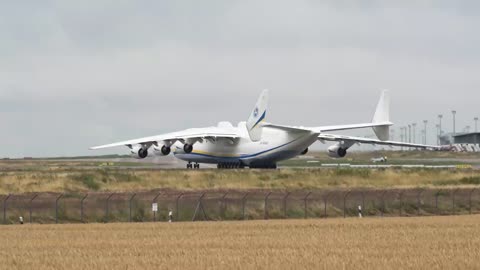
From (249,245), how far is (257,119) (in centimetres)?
5128

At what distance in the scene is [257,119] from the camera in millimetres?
87812

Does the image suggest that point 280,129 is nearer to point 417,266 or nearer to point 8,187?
point 8,187

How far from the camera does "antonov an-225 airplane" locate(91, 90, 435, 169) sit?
86.1 metres

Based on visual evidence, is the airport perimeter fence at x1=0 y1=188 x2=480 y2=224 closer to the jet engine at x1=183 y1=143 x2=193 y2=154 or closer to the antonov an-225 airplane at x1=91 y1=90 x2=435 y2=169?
the antonov an-225 airplane at x1=91 y1=90 x2=435 y2=169

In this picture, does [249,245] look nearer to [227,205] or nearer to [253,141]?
[227,205]

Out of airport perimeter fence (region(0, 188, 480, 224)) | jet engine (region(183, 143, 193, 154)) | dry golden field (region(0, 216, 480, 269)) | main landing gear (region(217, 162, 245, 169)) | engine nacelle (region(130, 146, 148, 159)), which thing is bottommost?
dry golden field (region(0, 216, 480, 269))

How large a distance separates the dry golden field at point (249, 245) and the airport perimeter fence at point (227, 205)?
4373 mm

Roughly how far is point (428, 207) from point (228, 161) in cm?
3490

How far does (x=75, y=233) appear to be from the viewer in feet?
143

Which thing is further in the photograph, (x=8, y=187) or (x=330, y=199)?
(x=8, y=187)

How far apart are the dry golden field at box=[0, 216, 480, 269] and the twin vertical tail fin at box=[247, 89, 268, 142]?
36.2 metres

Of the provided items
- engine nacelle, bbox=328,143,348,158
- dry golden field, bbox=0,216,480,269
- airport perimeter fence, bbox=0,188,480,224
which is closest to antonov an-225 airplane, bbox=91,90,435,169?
engine nacelle, bbox=328,143,348,158

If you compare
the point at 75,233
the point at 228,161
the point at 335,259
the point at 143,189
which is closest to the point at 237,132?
the point at 228,161

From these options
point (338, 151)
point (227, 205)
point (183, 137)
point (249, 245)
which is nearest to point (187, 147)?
point (183, 137)
